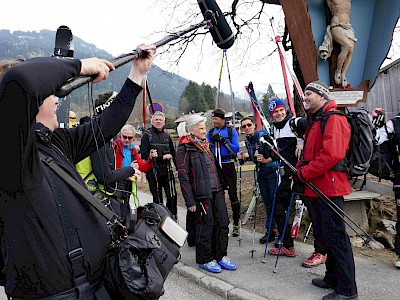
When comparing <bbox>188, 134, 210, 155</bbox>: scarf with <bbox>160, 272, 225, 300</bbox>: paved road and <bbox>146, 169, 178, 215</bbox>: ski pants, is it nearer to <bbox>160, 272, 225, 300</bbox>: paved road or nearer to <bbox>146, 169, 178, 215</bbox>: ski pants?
<bbox>160, 272, 225, 300</bbox>: paved road

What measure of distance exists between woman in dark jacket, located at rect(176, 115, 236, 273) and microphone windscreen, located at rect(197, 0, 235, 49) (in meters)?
1.90

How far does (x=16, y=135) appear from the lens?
47.9 inches

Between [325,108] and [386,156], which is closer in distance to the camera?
[325,108]

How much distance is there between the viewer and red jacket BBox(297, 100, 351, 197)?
3.44m

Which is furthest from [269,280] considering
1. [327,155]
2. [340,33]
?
[340,33]

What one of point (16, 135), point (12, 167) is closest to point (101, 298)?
point (12, 167)

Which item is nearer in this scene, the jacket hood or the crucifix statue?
the jacket hood

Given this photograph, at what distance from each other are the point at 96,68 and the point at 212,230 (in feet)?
11.8

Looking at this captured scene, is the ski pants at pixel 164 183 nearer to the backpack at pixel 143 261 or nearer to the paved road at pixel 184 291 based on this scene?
the paved road at pixel 184 291

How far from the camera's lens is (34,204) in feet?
4.59

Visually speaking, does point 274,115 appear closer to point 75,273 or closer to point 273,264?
point 273,264

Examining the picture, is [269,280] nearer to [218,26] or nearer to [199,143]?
[199,143]

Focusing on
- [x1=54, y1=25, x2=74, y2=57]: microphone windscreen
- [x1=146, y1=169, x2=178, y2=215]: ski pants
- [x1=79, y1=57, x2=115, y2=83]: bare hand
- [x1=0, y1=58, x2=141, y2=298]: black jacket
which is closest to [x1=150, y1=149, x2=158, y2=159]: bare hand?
[x1=146, y1=169, x2=178, y2=215]: ski pants

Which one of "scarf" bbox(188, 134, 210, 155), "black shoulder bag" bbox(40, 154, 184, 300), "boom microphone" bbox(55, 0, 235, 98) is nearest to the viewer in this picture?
"black shoulder bag" bbox(40, 154, 184, 300)
